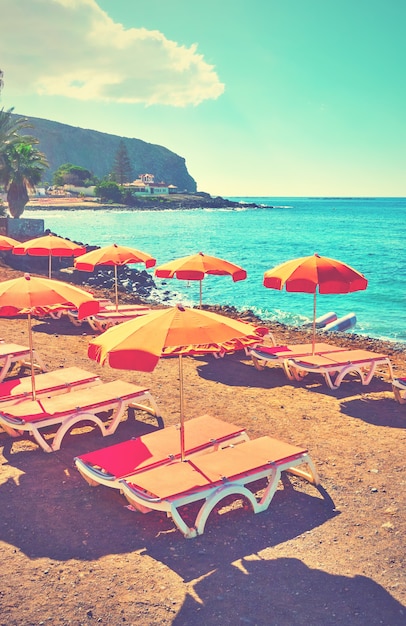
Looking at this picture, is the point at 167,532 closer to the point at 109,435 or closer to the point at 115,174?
the point at 109,435

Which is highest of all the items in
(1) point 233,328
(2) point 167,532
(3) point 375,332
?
(1) point 233,328

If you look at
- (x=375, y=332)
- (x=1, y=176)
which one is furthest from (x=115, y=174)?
(x=375, y=332)

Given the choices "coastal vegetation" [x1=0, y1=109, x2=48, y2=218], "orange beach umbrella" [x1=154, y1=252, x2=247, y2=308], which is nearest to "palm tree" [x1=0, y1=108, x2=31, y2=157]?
"coastal vegetation" [x1=0, y1=109, x2=48, y2=218]

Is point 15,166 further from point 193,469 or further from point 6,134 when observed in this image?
point 193,469

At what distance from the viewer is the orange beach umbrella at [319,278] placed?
392 inches

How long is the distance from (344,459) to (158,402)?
333cm

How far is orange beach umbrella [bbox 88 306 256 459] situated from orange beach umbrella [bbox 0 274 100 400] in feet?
4.98

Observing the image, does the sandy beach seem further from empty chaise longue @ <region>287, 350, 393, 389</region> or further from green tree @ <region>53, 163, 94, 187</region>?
green tree @ <region>53, 163, 94, 187</region>

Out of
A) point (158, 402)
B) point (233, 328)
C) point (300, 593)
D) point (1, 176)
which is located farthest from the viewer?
point (1, 176)

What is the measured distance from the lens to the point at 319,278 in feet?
32.8

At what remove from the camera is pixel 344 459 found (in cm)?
755

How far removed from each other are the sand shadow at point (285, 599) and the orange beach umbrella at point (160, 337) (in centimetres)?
188

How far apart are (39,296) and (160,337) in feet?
7.80

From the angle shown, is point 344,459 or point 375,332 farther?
point 375,332
